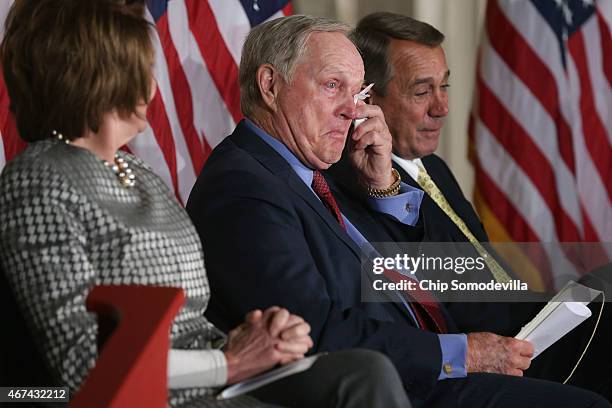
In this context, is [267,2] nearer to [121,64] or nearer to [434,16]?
[434,16]

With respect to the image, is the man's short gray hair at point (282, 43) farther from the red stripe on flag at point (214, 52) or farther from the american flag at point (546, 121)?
the american flag at point (546, 121)

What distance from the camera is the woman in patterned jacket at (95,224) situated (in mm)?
1639

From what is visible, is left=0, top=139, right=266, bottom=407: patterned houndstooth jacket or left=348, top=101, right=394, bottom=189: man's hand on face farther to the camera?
left=348, top=101, right=394, bottom=189: man's hand on face

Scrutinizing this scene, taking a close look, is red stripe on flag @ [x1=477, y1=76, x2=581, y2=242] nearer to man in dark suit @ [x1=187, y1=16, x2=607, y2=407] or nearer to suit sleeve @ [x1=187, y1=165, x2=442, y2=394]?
man in dark suit @ [x1=187, y1=16, x2=607, y2=407]

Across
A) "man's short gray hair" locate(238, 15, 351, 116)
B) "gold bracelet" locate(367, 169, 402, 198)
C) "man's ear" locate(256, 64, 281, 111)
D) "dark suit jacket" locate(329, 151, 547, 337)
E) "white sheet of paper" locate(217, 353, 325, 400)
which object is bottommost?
"dark suit jacket" locate(329, 151, 547, 337)

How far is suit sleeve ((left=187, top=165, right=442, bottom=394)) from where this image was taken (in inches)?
85.5

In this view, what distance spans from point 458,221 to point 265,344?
170 centimetres

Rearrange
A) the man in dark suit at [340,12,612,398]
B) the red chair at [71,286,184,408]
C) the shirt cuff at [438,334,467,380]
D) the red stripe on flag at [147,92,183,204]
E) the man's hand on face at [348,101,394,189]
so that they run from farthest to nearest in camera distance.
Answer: the red stripe on flag at [147,92,183,204], the man in dark suit at [340,12,612,398], the man's hand on face at [348,101,394,189], the shirt cuff at [438,334,467,380], the red chair at [71,286,184,408]

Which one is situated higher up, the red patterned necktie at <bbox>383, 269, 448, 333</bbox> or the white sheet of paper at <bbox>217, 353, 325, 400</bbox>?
the white sheet of paper at <bbox>217, 353, 325, 400</bbox>

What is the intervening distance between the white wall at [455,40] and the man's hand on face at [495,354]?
2.30m

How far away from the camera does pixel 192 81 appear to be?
375 cm

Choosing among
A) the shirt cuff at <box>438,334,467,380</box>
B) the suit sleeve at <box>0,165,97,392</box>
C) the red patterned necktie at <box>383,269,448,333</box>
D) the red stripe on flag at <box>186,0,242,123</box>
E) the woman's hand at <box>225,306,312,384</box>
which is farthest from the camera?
the red stripe on flag at <box>186,0,242,123</box>

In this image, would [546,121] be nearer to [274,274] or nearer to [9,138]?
[9,138]

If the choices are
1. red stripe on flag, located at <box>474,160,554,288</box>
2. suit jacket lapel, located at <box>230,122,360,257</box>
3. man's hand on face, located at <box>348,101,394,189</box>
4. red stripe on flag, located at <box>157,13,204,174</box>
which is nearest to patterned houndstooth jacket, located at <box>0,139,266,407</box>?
suit jacket lapel, located at <box>230,122,360,257</box>
